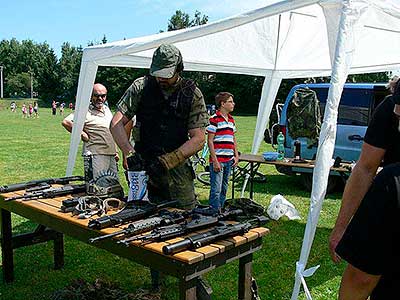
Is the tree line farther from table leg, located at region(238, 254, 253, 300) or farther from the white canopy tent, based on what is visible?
table leg, located at region(238, 254, 253, 300)

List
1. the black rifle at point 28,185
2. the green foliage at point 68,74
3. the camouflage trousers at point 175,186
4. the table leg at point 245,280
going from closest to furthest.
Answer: the table leg at point 245,280, the camouflage trousers at point 175,186, the black rifle at point 28,185, the green foliage at point 68,74

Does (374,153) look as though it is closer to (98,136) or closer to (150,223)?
(150,223)

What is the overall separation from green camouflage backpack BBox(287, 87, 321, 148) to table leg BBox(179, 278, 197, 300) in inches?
225

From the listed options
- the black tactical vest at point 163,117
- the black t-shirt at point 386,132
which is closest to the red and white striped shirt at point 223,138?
the black tactical vest at point 163,117

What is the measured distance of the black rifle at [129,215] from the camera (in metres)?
2.64

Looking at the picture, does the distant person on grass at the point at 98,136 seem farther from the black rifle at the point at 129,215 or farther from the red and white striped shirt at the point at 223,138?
the black rifle at the point at 129,215

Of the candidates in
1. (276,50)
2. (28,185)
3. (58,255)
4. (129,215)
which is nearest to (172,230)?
(129,215)

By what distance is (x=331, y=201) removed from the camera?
7.64m

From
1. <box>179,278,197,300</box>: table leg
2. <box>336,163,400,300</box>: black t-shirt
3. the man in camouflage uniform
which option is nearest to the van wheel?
the man in camouflage uniform

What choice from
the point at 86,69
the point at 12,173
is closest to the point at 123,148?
the point at 86,69

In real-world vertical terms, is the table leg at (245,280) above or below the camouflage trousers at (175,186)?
below

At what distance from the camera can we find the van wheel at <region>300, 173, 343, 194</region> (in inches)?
325

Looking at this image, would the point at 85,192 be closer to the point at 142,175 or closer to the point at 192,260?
the point at 142,175

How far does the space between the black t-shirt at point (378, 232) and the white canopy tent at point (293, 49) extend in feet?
6.18
